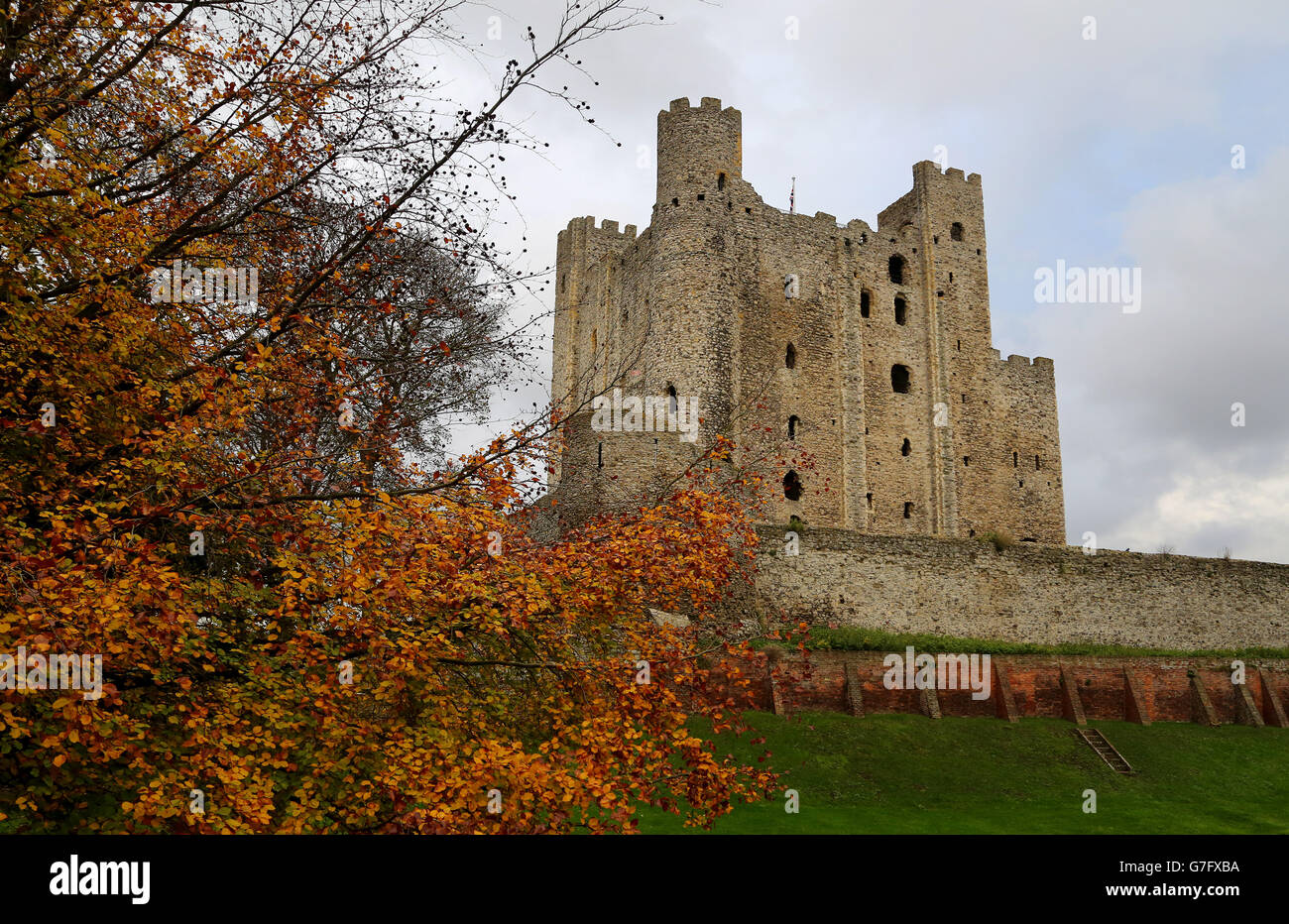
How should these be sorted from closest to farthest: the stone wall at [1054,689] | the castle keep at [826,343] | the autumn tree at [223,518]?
the autumn tree at [223,518], the stone wall at [1054,689], the castle keep at [826,343]

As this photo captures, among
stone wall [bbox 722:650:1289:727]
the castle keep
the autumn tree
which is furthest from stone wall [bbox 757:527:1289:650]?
the autumn tree

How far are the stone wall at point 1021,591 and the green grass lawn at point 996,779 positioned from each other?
5402 mm

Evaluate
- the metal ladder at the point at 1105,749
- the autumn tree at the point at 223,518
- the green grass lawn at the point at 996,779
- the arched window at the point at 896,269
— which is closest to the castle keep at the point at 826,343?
the arched window at the point at 896,269

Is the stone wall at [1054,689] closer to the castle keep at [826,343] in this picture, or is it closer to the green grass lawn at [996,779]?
the green grass lawn at [996,779]

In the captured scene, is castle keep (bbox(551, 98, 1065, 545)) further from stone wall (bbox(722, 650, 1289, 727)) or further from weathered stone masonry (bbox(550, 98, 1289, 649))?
stone wall (bbox(722, 650, 1289, 727))

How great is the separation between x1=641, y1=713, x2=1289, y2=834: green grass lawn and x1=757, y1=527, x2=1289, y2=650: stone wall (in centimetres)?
540

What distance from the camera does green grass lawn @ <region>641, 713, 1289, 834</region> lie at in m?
17.8

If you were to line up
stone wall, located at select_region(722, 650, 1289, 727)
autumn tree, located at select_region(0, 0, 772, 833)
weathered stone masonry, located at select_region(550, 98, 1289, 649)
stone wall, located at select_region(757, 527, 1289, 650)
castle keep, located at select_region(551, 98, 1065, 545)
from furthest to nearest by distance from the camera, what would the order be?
castle keep, located at select_region(551, 98, 1065, 545)
weathered stone masonry, located at select_region(550, 98, 1289, 649)
stone wall, located at select_region(757, 527, 1289, 650)
stone wall, located at select_region(722, 650, 1289, 727)
autumn tree, located at select_region(0, 0, 772, 833)

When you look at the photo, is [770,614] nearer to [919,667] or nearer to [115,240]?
[919,667]

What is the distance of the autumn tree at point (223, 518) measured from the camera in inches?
288

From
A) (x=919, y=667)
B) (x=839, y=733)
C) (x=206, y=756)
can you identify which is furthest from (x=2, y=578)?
(x=919, y=667)

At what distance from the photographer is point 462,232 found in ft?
28.4

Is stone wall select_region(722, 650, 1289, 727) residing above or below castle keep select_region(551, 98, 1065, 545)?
below

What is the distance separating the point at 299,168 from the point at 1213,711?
97.9 ft
